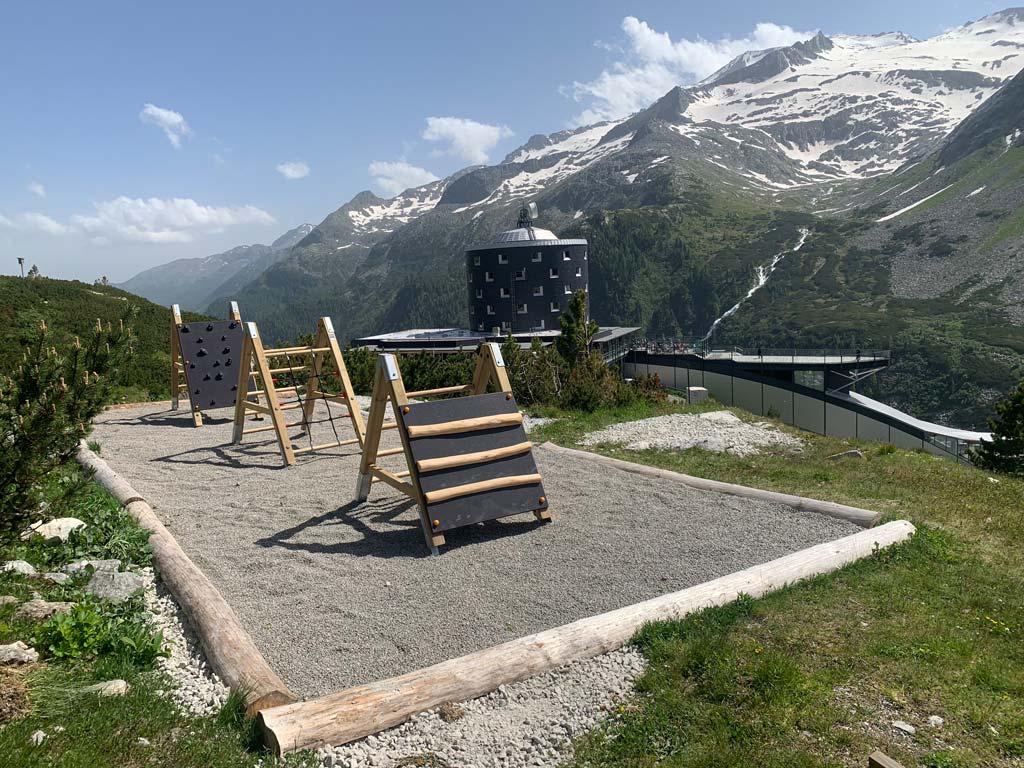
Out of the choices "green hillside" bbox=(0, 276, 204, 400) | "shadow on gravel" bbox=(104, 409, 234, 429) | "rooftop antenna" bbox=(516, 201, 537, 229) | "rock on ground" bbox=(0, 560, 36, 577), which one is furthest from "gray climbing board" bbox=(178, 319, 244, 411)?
"rooftop antenna" bbox=(516, 201, 537, 229)

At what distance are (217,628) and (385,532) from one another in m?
3.31

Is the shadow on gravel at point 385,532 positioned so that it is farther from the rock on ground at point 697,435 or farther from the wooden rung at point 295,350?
the rock on ground at point 697,435

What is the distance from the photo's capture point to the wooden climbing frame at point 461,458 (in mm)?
8195

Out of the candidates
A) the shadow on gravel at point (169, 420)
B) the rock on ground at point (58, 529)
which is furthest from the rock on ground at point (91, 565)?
the shadow on gravel at point (169, 420)

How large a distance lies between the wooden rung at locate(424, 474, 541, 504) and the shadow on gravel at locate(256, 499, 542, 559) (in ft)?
1.95

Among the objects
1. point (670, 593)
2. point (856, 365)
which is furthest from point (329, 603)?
point (856, 365)

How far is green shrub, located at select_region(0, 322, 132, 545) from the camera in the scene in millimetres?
4398

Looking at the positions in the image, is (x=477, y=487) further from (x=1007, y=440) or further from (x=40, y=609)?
(x=1007, y=440)

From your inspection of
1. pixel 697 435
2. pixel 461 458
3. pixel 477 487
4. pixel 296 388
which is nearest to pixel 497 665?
pixel 477 487

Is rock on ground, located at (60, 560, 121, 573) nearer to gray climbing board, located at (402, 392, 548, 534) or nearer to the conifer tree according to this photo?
gray climbing board, located at (402, 392, 548, 534)

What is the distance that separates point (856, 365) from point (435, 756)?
44.2 meters

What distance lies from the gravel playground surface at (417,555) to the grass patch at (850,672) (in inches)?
42.1

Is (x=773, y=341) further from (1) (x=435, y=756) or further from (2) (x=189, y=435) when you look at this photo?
(1) (x=435, y=756)

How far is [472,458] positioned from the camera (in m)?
Answer: 8.55
